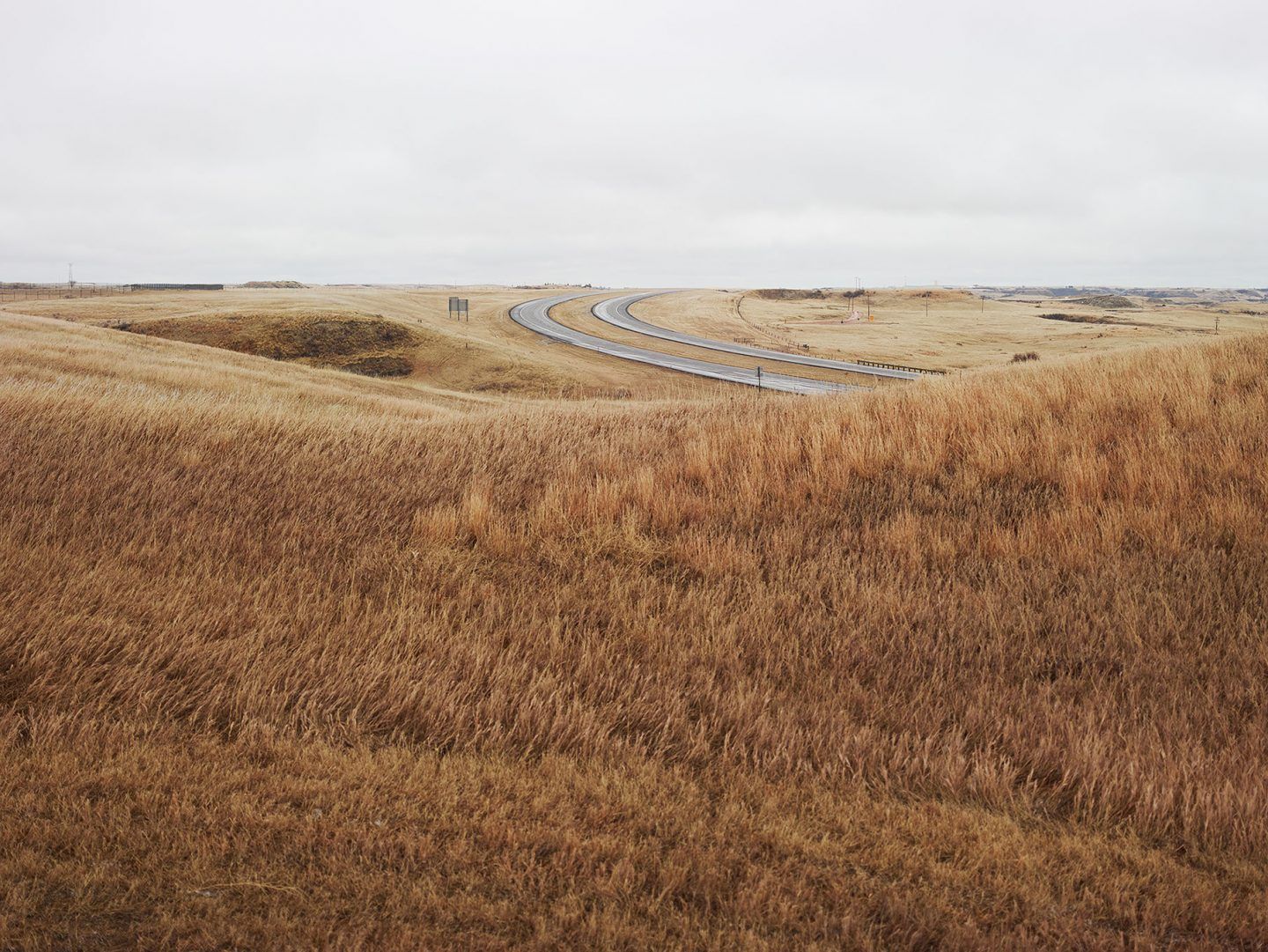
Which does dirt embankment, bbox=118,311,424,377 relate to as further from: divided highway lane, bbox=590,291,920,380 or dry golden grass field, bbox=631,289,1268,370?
dry golden grass field, bbox=631,289,1268,370

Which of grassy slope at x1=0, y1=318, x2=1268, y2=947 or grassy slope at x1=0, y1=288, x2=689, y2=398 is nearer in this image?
grassy slope at x1=0, y1=318, x2=1268, y2=947

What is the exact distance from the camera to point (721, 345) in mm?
64000

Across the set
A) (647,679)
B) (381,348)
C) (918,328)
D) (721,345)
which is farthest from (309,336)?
(918,328)

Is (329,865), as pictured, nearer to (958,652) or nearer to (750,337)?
(958,652)

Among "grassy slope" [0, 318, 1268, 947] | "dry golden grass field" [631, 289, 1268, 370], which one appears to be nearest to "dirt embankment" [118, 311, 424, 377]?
"dry golden grass field" [631, 289, 1268, 370]

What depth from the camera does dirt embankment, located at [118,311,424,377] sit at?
47562 millimetres

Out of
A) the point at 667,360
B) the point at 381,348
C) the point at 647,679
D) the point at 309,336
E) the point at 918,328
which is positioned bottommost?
the point at 647,679

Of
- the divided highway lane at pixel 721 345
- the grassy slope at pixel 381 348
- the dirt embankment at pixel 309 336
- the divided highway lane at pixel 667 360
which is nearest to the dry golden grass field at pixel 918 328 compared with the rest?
the divided highway lane at pixel 721 345

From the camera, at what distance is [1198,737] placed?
4230 mm

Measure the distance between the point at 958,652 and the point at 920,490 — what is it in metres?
2.60

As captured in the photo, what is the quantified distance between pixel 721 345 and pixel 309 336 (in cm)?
3067

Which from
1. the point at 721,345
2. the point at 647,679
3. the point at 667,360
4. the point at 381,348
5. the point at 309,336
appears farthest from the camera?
the point at 721,345

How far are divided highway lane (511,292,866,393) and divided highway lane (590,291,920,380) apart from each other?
2380mm

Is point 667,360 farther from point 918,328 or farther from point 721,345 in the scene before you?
point 918,328
